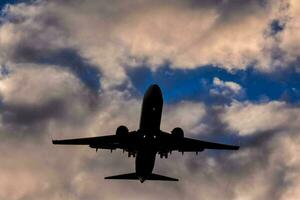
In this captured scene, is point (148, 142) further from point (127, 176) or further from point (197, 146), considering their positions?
point (127, 176)

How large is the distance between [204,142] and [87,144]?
58.8 ft

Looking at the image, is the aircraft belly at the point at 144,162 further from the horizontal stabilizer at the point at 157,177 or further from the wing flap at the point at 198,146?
the wing flap at the point at 198,146

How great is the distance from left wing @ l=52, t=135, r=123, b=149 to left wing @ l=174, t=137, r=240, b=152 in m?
9.59

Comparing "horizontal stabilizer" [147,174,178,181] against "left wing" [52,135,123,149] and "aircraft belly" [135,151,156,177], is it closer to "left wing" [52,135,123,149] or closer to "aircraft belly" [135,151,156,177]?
"aircraft belly" [135,151,156,177]

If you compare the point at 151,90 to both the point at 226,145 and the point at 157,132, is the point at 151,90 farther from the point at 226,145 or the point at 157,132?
the point at 226,145

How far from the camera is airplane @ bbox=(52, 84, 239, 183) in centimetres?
9275

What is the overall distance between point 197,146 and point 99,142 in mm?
15163

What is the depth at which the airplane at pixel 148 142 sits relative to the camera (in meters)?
92.8

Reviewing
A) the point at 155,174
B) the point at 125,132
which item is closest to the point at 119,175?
the point at 155,174

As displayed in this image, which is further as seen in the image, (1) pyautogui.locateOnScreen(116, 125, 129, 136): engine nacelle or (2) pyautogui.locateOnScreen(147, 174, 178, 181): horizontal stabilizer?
(2) pyautogui.locateOnScreen(147, 174, 178, 181): horizontal stabilizer

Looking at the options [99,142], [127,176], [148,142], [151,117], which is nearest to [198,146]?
[148,142]

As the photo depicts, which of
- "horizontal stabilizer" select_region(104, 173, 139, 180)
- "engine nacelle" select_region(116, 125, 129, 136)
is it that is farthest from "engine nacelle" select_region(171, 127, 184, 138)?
"horizontal stabilizer" select_region(104, 173, 139, 180)

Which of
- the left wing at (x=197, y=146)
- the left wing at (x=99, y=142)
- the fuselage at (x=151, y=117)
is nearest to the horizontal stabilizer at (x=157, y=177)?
the left wing at (x=197, y=146)

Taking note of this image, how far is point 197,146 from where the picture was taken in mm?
102375
